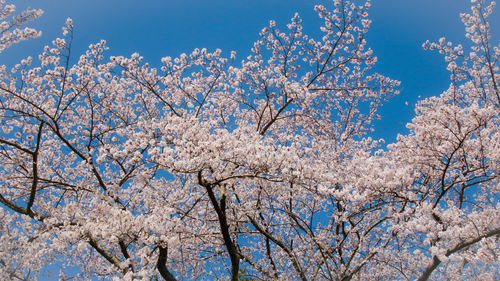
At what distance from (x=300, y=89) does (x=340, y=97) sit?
11.1 feet

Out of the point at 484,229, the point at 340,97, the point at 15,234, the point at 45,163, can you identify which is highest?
the point at 340,97

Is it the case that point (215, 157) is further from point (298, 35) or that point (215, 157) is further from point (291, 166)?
point (298, 35)

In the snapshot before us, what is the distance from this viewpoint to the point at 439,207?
24.3ft

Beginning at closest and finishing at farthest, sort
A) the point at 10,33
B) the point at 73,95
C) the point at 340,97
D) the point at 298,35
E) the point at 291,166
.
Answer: the point at 291,166, the point at 10,33, the point at 73,95, the point at 298,35, the point at 340,97

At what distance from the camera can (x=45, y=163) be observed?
339 inches

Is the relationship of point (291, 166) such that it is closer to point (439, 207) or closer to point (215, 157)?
point (215, 157)

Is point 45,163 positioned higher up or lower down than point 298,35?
lower down

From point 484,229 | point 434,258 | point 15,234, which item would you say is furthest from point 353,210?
point 15,234

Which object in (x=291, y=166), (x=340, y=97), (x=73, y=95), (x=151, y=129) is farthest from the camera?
(x=340, y=97)

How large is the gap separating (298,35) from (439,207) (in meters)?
5.76

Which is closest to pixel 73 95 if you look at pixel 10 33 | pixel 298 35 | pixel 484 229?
pixel 10 33

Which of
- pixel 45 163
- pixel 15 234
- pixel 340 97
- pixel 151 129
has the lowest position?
pixel 15 234

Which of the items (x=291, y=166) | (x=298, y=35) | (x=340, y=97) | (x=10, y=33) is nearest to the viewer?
(x=291, y=166)

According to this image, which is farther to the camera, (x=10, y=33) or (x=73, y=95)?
(x=73, y=95)
